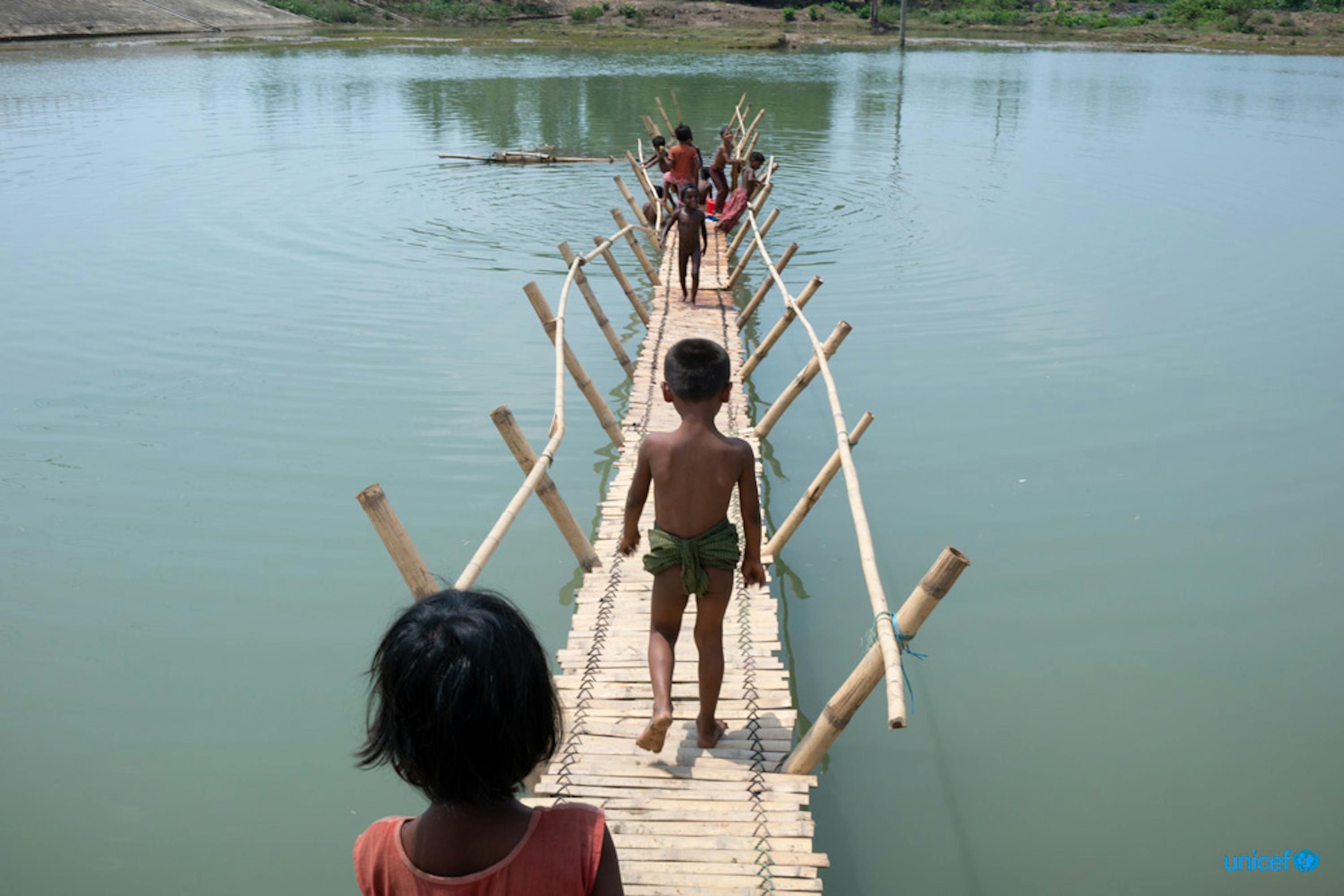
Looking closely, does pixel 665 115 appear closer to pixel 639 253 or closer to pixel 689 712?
pixel 639 253

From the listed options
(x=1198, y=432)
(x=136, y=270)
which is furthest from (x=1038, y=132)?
(x=136, y=270)

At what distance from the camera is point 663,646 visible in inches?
123

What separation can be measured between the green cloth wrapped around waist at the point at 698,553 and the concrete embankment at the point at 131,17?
33957 millimetres

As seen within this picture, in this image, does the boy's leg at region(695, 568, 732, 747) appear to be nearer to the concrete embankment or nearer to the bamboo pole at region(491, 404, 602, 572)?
the bamboo pole at region(491, 404, 602, 572)

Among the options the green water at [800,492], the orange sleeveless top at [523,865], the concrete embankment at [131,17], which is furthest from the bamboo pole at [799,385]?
the concrete embankment at [131,17]

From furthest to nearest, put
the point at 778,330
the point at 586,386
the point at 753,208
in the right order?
the point at 753,208
the point at 778,330
the point at 586,386

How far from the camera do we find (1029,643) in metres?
4.58

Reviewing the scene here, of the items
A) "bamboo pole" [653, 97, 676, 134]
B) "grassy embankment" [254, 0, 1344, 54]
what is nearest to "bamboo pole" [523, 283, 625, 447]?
"bamboo pole" [653, 97, 676, 134]

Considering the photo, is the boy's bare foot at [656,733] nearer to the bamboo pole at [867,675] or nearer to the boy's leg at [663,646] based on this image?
the boy's leg at [663,646]

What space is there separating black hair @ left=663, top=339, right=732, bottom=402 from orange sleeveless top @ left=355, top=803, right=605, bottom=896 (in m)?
1.60

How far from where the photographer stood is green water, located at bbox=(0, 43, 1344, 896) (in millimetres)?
3695

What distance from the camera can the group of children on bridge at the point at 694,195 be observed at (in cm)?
793

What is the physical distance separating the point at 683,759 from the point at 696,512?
0.83 meters

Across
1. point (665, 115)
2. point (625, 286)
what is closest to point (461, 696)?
point (625, 286)
